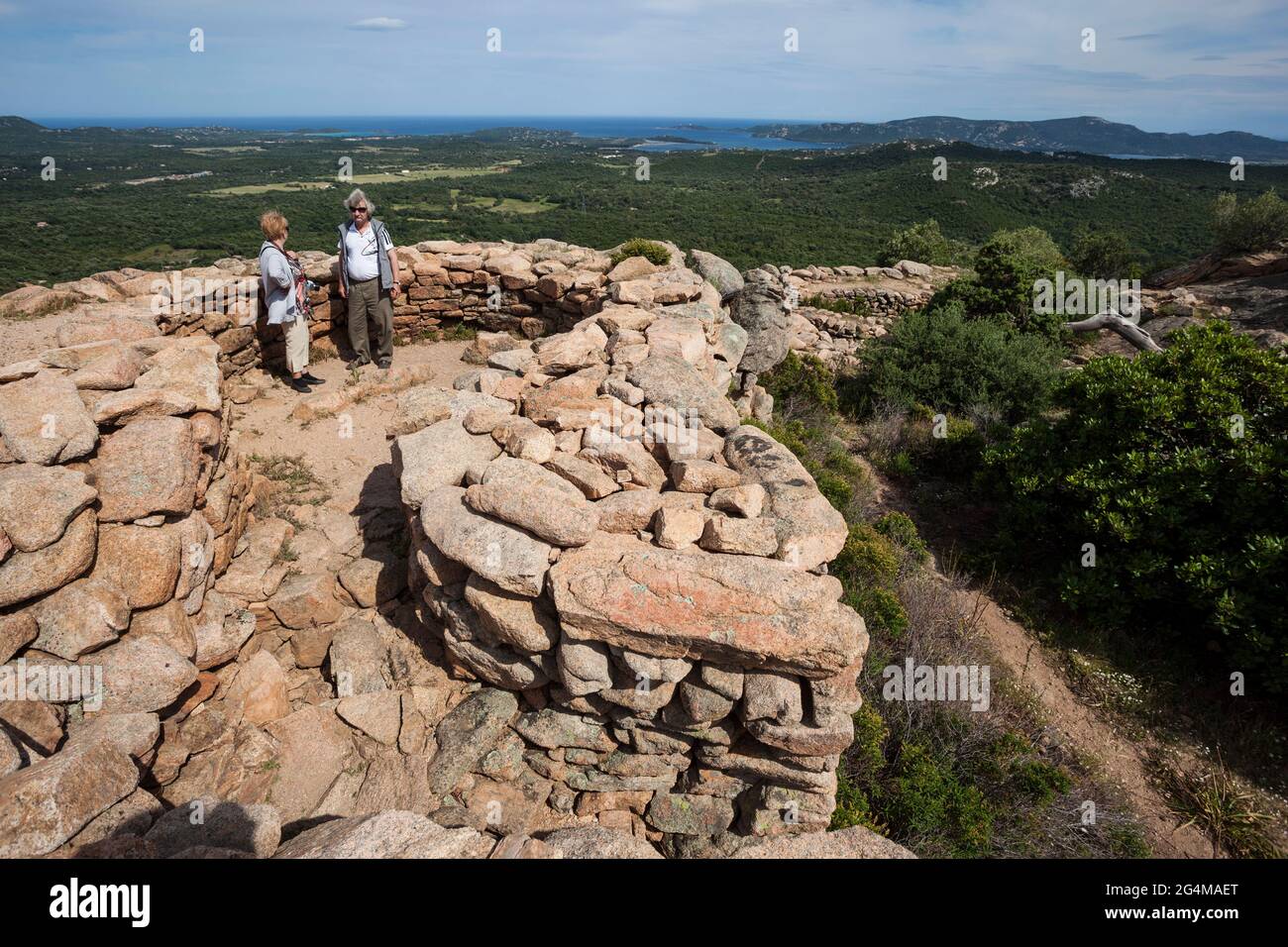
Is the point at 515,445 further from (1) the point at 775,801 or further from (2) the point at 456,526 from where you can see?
(1) the point at 775,801

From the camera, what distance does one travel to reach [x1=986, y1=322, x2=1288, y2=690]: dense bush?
5.82 m

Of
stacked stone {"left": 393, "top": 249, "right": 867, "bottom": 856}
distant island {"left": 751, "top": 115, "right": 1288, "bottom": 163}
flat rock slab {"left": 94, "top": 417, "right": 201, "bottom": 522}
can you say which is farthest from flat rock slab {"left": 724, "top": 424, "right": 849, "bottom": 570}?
distant island {"left": 751, "top": 115, "right": 1288, "bottom": 163}

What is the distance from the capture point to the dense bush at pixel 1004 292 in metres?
13.5

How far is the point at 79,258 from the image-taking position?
2812 centimetres

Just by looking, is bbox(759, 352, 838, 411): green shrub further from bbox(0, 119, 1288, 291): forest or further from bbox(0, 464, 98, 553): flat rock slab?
bbox(0, 119, 1288, 291): forest

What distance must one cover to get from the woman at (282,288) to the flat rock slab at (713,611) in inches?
226

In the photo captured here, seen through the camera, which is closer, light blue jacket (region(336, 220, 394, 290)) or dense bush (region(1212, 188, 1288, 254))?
light blue jacket (region(336, 220, 394, 290))

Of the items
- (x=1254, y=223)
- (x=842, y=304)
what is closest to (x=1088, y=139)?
(x=1254, y=223)

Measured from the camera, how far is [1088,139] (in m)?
132

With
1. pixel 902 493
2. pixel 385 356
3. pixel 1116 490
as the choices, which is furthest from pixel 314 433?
pixel 1116 490

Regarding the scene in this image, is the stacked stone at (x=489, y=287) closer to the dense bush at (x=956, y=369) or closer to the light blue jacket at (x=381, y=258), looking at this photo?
the light blue jacket at (x=381, y=258)

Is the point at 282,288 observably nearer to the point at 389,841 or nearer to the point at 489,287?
the point at 489,287

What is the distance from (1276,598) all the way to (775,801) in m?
5.13

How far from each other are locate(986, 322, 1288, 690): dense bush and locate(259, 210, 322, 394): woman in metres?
9.01
